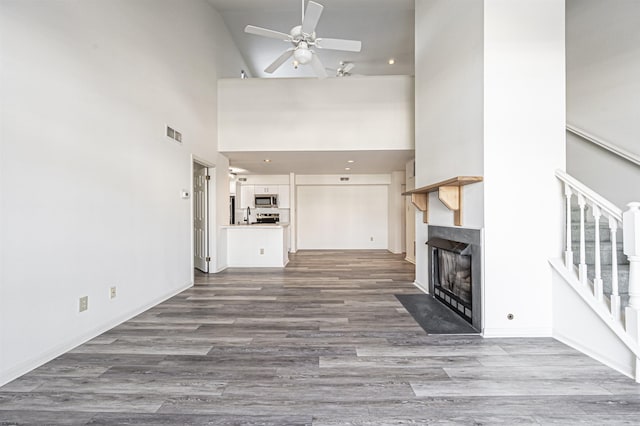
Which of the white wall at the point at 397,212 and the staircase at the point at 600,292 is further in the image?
the white wall at the point at 397,212

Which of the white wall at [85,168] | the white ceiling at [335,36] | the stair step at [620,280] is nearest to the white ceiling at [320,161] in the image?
the white ceiling at [335,36]

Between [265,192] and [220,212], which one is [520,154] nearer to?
[220,212]

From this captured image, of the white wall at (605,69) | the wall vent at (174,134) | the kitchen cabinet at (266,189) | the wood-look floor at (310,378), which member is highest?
the white wall at (605,69)

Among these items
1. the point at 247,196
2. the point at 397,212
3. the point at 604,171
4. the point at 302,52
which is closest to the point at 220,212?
the point at 247,196

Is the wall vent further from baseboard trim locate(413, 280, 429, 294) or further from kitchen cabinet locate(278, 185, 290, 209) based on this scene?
kitchen cabinet locate(278, 185, 290, 209)

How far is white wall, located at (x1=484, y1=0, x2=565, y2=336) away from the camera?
8.44 feet

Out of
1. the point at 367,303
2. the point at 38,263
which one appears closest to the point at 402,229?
the point at 367,303

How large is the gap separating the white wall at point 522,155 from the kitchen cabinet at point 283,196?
22.3 feet

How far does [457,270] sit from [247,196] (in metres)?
6.88

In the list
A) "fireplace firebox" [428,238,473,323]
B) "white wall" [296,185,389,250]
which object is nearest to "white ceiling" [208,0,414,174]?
"white wall" [296,185,389,250]

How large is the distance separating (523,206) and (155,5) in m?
4.55

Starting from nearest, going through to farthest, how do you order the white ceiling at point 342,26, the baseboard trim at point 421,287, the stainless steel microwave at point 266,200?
the baseboard trim at point 421,287
the white ceiling at point 342,26
the stainless steel microwave at point 266,200

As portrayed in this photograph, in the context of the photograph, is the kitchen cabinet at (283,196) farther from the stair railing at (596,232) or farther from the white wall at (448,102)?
the stair railing at (596,232)

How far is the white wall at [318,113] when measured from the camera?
522 cm
